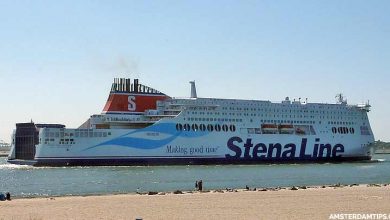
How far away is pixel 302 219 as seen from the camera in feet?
49.6

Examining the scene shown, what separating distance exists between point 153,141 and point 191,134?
3.82m

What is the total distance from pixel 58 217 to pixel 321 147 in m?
44.4

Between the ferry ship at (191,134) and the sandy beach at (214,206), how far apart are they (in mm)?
25670

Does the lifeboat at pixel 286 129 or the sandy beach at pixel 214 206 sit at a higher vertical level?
the lifeboat at pixel 286 129

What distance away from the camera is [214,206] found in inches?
731

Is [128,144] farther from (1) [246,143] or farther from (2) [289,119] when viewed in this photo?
(2) [289,119]

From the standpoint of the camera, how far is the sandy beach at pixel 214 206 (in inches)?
642
